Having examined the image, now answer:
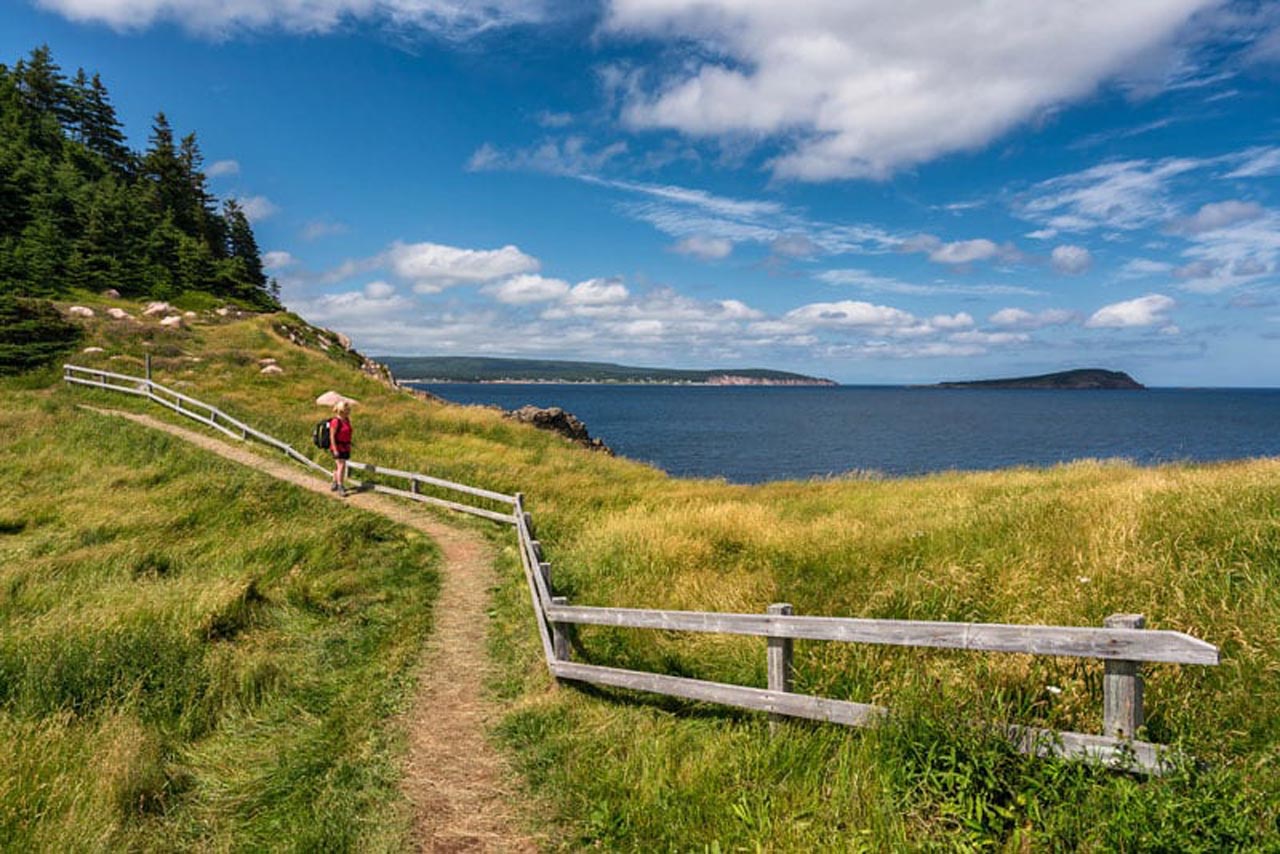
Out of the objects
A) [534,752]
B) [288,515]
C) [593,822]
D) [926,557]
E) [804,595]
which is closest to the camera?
[593,822]

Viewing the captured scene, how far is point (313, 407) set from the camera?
3441 centimetres

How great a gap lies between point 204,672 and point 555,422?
110ft

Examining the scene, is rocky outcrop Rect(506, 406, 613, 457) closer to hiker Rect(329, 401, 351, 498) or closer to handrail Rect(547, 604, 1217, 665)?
hiker Rect(329, 401, 351, 498)

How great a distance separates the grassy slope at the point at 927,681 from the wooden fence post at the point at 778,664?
1.03ft

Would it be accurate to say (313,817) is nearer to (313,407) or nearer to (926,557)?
(926,557)

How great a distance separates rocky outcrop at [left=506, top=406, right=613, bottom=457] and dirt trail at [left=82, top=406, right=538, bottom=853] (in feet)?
87.6

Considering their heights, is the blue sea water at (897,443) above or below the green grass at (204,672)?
below

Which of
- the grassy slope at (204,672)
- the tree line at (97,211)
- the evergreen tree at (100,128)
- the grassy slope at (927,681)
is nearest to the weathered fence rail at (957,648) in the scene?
the grassy slope at (927,681)

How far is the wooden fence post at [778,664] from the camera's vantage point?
5.21m

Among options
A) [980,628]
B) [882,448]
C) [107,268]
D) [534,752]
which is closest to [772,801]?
[980,628]

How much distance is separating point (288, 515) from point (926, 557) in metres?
13.7

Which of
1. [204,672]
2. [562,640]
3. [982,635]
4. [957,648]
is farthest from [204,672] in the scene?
[982,635]

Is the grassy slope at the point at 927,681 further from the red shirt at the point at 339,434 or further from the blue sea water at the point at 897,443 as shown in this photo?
the blue sea water at the point at 897,443

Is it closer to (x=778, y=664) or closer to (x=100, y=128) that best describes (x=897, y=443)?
(x=778, y=664)
